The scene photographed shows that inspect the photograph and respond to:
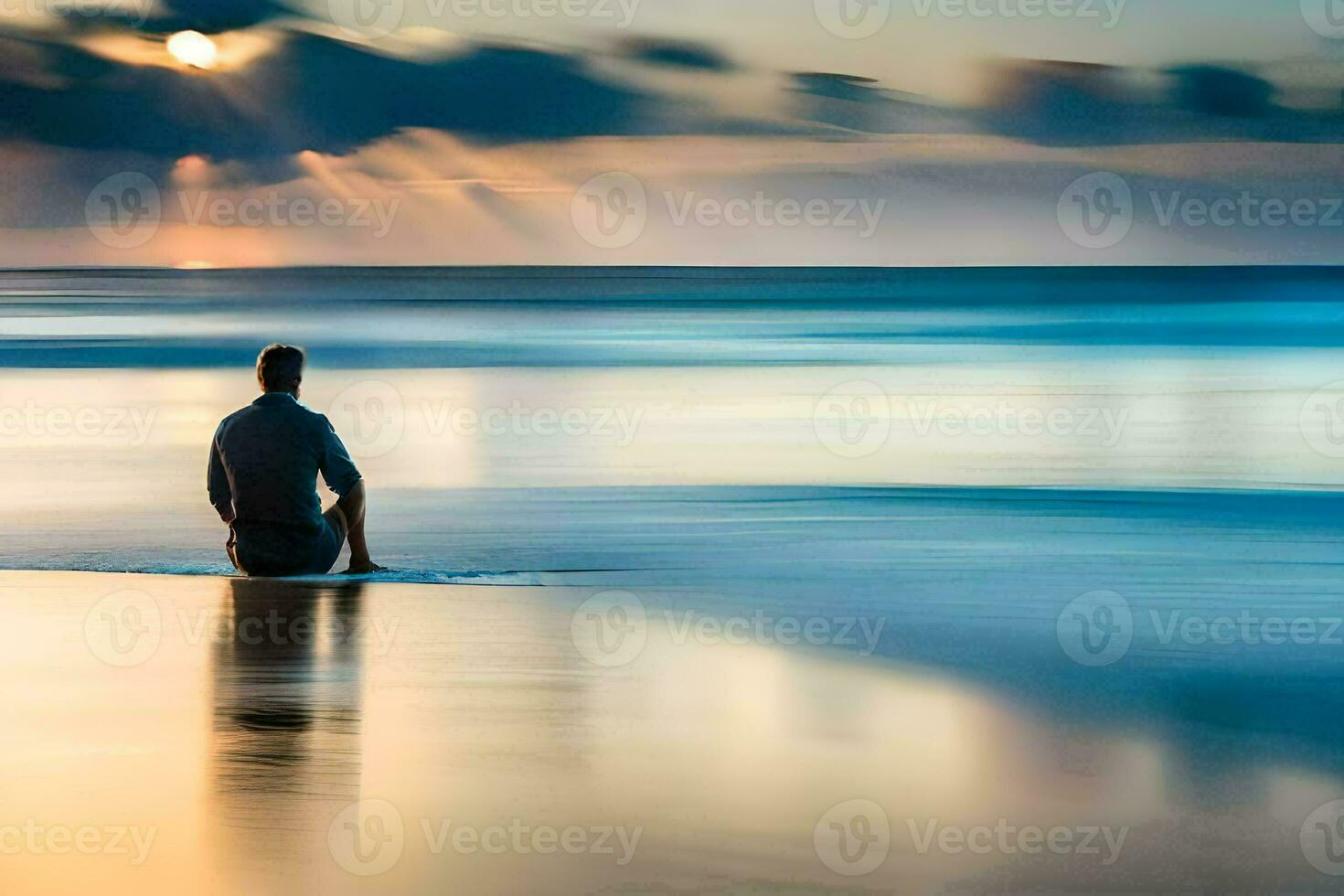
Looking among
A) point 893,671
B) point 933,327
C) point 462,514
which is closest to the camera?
point 893,671

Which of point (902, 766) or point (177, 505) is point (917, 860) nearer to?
point (902, 766)

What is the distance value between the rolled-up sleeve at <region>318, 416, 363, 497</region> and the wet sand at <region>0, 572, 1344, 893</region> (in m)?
0.54

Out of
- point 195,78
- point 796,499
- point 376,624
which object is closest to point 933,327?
point 796,499

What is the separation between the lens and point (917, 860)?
212 cm

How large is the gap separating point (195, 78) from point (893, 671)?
→ 29271 mm
